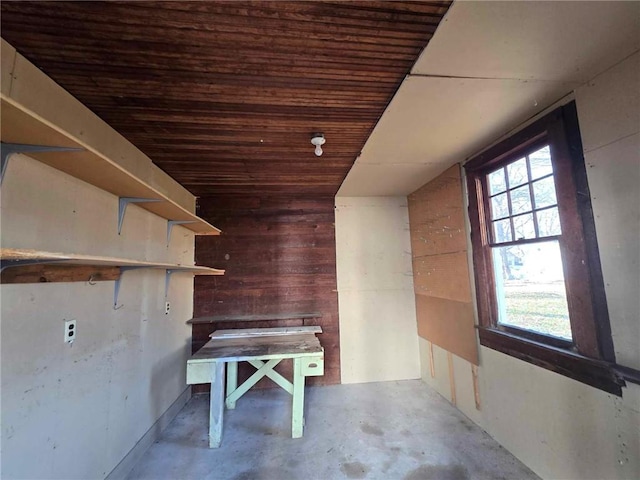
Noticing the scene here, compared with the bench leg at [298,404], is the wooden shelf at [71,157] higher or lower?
higher

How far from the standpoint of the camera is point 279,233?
3.68 meters

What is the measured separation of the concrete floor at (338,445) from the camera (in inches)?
78.5

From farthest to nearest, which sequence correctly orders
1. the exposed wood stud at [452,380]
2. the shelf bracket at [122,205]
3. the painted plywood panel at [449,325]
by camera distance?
the exposed wood stud at [452,380]
the painted plywood panel at [449,325]
the shelf bracket at [122,205]

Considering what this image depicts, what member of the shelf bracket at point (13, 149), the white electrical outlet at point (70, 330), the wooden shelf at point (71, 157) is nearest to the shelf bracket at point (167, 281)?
the wooden shelf at point (71, 157)

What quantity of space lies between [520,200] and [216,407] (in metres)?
3.01

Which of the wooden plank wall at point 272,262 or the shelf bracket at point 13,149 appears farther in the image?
the wooden plank wall at point 272,262

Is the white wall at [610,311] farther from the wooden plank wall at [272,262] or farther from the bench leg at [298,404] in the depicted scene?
the wooden plank wall at [272,262]

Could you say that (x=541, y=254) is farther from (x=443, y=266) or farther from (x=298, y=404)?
(x=298, y=404)

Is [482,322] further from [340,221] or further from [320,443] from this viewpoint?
[340,221]

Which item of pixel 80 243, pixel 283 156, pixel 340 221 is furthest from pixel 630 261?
pixel 80 243

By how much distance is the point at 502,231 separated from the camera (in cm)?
233

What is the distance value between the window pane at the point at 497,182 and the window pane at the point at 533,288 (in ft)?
1.65

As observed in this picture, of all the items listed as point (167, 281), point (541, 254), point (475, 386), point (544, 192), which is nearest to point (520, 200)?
point (544, 192)

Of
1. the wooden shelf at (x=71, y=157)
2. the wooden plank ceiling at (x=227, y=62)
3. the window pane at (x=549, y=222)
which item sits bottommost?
the window pane at (x=549, y=222)
